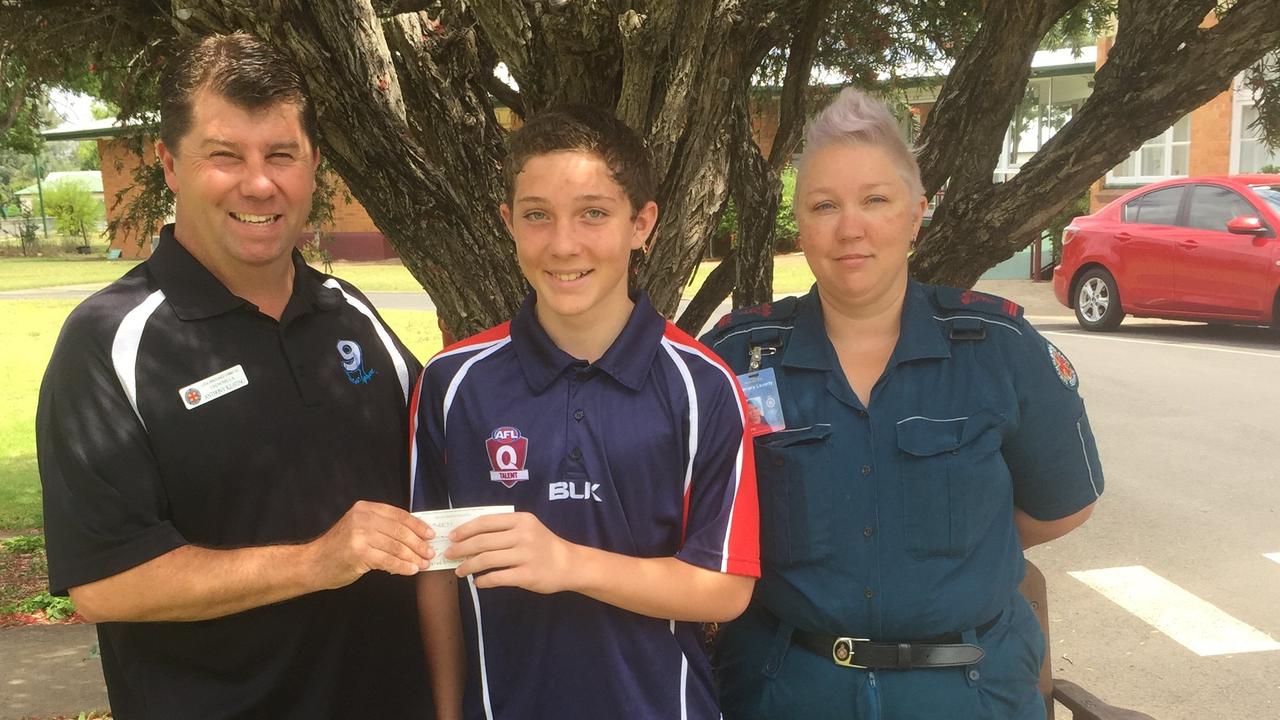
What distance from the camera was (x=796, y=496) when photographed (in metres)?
2.34

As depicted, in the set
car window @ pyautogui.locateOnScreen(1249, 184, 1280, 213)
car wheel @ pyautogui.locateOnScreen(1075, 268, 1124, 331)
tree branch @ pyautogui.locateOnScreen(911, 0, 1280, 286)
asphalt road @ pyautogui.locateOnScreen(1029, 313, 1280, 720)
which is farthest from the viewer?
car wheel @ pyautogui.locateOnScreen(1075, 268, 1124, 331)

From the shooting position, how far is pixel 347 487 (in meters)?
2.22

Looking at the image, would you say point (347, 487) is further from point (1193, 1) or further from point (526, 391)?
point (1193, 1)

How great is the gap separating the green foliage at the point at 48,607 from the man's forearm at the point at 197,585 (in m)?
4.36

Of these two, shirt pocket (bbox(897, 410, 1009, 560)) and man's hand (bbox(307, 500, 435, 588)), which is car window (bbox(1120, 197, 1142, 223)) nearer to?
shirt pocket (bbox(897, 410, 1009, 560))

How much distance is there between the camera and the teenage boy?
2.08m

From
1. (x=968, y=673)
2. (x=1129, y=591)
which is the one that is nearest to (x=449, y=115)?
(x=968, y=673)

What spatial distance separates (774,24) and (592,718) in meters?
2.94

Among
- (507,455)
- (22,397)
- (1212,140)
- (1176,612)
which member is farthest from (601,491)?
(1212,140)

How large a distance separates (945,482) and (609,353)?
817mm

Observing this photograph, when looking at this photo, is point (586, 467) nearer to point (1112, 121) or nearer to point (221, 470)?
point (221, 470)

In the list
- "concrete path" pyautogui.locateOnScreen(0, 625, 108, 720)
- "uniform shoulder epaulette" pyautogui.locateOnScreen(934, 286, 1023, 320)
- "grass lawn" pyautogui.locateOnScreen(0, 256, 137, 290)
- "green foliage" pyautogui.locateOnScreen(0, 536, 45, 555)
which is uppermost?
"uniform shoulder epaulette" pyautogui.locateOnScreen(934, 286, 1023, 320)

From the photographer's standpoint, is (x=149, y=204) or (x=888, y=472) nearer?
(x=888, y=472)

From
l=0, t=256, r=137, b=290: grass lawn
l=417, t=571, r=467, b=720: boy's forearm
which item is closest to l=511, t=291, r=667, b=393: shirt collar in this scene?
l=417, t=571, r=467, b=720: boy's forearm
